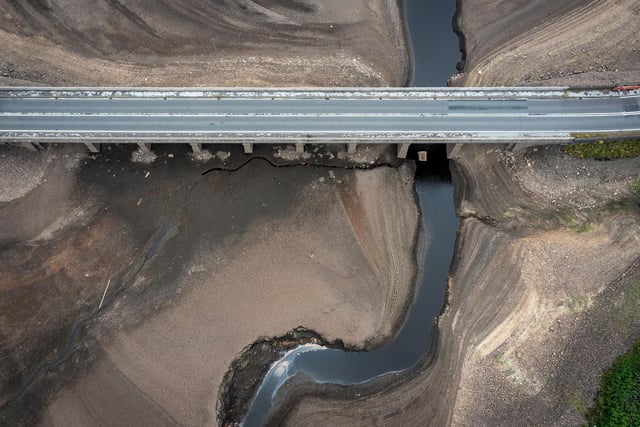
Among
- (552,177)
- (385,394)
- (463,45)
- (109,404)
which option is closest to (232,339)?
(109,404)

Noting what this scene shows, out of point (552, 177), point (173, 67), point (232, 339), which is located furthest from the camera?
point (173, 67)

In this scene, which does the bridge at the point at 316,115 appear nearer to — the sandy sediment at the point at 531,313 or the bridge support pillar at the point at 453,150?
the bridge support pillar at the point at 453,150

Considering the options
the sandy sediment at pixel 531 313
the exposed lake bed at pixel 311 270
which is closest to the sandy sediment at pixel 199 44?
the exposed lake bed at pixel 311 270

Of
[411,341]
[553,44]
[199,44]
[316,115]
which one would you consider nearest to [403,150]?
[316,115]

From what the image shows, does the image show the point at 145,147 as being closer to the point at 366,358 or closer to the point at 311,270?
the point at 311,270

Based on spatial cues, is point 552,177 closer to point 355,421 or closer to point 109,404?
point 355,421

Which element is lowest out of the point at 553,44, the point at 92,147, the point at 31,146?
the point at 92,147
